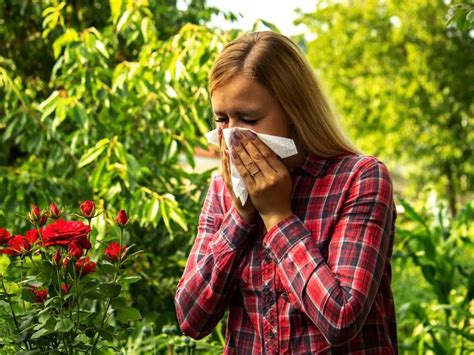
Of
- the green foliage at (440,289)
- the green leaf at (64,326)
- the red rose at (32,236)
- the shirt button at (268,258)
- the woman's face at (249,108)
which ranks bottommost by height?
the green foliage at (440,289)

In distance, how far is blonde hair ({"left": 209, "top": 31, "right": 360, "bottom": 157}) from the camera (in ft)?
6.74

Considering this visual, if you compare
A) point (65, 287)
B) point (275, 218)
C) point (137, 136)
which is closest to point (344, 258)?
point (275, 218)

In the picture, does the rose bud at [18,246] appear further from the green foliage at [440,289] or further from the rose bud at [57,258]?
the green foliage at [440,289]

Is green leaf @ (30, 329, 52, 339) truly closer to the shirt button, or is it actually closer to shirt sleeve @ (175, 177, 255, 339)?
shirt sleeve @ (175, 177, 255, 339)

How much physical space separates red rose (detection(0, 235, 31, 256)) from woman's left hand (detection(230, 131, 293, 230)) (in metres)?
0.55

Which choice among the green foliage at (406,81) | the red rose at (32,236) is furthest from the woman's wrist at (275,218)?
the green foliage at (406,81)

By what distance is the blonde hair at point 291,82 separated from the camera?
2055 mm

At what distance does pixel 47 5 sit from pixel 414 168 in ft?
49.8

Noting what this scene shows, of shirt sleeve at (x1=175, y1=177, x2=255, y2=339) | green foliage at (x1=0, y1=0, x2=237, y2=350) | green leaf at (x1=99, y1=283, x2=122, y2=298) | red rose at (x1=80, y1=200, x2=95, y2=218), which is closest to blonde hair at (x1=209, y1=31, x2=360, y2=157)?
shirt sleeve at (x1=175, y1=177, x2=255, y2=339)

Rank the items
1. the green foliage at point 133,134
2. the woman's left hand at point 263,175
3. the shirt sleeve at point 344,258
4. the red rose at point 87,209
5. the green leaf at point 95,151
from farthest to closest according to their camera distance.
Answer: the green foliage at point 133,134, the green leaf at point 95,151, the red rose at point 87,209, the woman's left hand at point 263,175, the shirt sleeve at point 344,258

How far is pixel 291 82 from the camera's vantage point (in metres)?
2.07

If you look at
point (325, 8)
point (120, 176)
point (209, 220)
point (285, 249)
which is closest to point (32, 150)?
point (120, 176)

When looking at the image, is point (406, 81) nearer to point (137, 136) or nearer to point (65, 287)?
point (137, 136)

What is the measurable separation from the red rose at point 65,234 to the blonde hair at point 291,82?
45 cm
